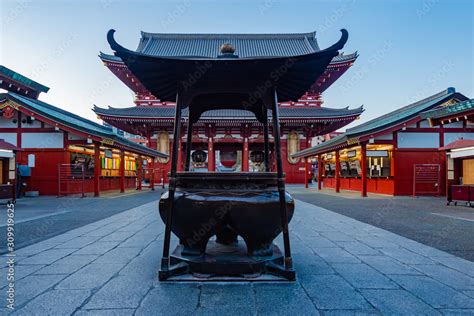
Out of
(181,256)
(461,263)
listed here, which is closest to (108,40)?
(181,256)

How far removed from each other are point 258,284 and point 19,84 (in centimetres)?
1706

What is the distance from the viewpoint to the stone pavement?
2277 millimetres

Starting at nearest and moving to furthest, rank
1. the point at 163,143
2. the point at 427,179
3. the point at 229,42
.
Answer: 1. the point at 427,179
2. the point at 163,143
3. the point at 229,42

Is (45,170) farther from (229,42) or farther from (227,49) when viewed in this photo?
(229,42)

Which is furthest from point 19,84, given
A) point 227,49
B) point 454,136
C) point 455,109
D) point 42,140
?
point 454,136

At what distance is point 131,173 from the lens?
2206 centimetres

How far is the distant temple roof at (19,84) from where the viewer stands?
13.4m

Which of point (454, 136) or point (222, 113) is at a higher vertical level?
point (222, 113)

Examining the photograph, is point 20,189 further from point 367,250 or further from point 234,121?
point 367,250

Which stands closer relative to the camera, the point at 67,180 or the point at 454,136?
the point at 67,180

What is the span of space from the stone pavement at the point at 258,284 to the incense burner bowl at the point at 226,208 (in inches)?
18.7

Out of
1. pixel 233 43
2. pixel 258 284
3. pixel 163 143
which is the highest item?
pixel 233 43

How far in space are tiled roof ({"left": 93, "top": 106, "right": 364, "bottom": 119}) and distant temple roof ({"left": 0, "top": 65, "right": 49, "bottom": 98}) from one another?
357 centimetres

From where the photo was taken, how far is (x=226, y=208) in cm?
294
